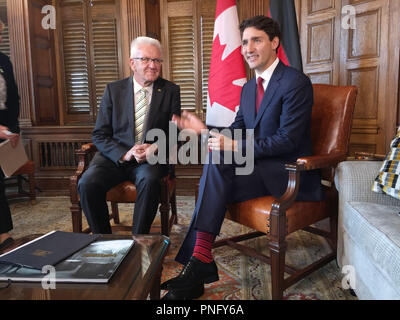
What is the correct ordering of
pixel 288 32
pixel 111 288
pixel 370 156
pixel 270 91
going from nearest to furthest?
pixel 111 288, pixel 270 91, pixel 370 156, pixel 288 32

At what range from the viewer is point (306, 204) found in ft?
5.09

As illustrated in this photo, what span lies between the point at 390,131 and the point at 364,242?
4.86ft

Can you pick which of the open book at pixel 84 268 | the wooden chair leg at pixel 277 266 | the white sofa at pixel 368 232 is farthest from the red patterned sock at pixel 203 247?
the white sofa at pixel 368 232

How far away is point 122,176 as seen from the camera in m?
1.99

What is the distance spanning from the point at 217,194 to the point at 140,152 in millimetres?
640

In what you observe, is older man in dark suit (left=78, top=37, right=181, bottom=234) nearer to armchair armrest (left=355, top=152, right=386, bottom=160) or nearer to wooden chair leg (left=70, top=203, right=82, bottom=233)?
wooden chair leg (left=70, top=203, right=82, bottom=233)

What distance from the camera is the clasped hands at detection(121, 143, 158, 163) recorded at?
77.0 inches

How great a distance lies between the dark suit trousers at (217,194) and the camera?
1544 millimetres

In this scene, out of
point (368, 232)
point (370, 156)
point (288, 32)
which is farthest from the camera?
point (288, 32)

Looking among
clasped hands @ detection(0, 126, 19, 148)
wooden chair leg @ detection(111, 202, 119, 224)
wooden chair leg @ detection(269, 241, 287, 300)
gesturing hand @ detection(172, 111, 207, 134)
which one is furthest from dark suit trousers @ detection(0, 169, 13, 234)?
wooden chair leg @ detection(269, 241, 287, 300)

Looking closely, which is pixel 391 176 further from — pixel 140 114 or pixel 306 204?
pixel 140 114

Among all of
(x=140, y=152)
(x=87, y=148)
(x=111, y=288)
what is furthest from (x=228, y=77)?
(x=111, y=288)

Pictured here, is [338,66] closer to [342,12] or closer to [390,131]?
[342,12]
